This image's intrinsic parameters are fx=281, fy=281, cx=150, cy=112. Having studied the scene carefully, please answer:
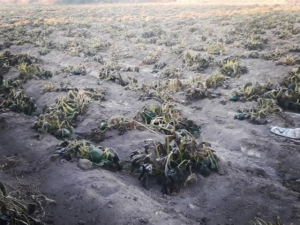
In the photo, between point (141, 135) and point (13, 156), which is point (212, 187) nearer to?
point (141, 135)

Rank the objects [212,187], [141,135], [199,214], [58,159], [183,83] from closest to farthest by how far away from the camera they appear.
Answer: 1. [199,214]
2. [212,187]
3. [58,159]
4. [141,135]
5. [183,83]

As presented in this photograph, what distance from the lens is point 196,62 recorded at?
9.09 metres

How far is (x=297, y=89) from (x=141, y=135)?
3611 millimetres

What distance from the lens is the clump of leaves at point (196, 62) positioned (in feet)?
28.8

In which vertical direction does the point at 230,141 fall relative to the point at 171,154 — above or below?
below

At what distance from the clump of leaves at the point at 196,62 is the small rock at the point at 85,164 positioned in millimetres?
5949

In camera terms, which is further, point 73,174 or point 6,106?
point 6,106

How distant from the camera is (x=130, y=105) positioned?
6.20m

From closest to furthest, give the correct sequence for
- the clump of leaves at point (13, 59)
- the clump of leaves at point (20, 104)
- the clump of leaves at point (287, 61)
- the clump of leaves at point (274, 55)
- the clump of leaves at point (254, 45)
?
the clump of leaves at point (20, 104) < the clump of leaves at point (287, 61) < the clump of leaves at point (274, 55) < the clump of leaves at point (13, 59) < the clump of leaves at point (254, 45)

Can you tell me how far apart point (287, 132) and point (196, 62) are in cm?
489

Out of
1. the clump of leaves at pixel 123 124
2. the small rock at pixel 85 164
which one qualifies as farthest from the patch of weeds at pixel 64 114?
the small rock at pixel 85 164

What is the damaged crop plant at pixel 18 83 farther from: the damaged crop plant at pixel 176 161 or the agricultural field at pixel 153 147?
the damaged crop plant at pixel 176 161

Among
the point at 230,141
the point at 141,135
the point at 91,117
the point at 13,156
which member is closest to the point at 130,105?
the point at 91,117

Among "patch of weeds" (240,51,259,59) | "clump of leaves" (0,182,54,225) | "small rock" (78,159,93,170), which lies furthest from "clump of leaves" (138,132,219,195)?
"patch of weeds" (240,51,259,59)
